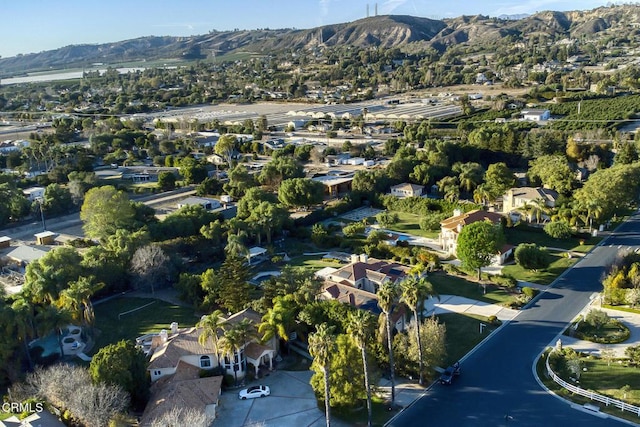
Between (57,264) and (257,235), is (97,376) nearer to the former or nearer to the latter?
(57,264)

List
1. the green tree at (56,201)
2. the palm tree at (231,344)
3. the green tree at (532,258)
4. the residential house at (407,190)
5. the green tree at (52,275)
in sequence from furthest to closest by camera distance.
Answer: the green tree at (56,201) < the residential house at (407,190) < the green tree at (532,258) < the green tree at (52,275) < the palm tree at (231,344)

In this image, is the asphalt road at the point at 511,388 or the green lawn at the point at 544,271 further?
the green lawn at the point at 544,271

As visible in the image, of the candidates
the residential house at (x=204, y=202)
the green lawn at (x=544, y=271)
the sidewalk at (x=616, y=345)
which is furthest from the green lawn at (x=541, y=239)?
the residential house at (x=204, y=202)

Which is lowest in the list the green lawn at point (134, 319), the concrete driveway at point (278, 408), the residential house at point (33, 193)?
the concrete driveway at point (278, 408)

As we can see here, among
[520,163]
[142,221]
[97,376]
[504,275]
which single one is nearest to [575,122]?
[520,163]

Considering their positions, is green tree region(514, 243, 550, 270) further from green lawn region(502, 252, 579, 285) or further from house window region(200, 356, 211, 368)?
house window region(200, 356, 211, 368)

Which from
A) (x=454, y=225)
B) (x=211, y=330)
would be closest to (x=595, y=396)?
(x=211, y=330)

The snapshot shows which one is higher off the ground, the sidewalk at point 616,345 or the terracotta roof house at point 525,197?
the terracotta roof house at point 525,197

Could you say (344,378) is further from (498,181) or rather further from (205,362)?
(498,181)

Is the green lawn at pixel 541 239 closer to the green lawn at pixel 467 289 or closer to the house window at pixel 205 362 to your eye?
the green lawn at pixel 467 289
